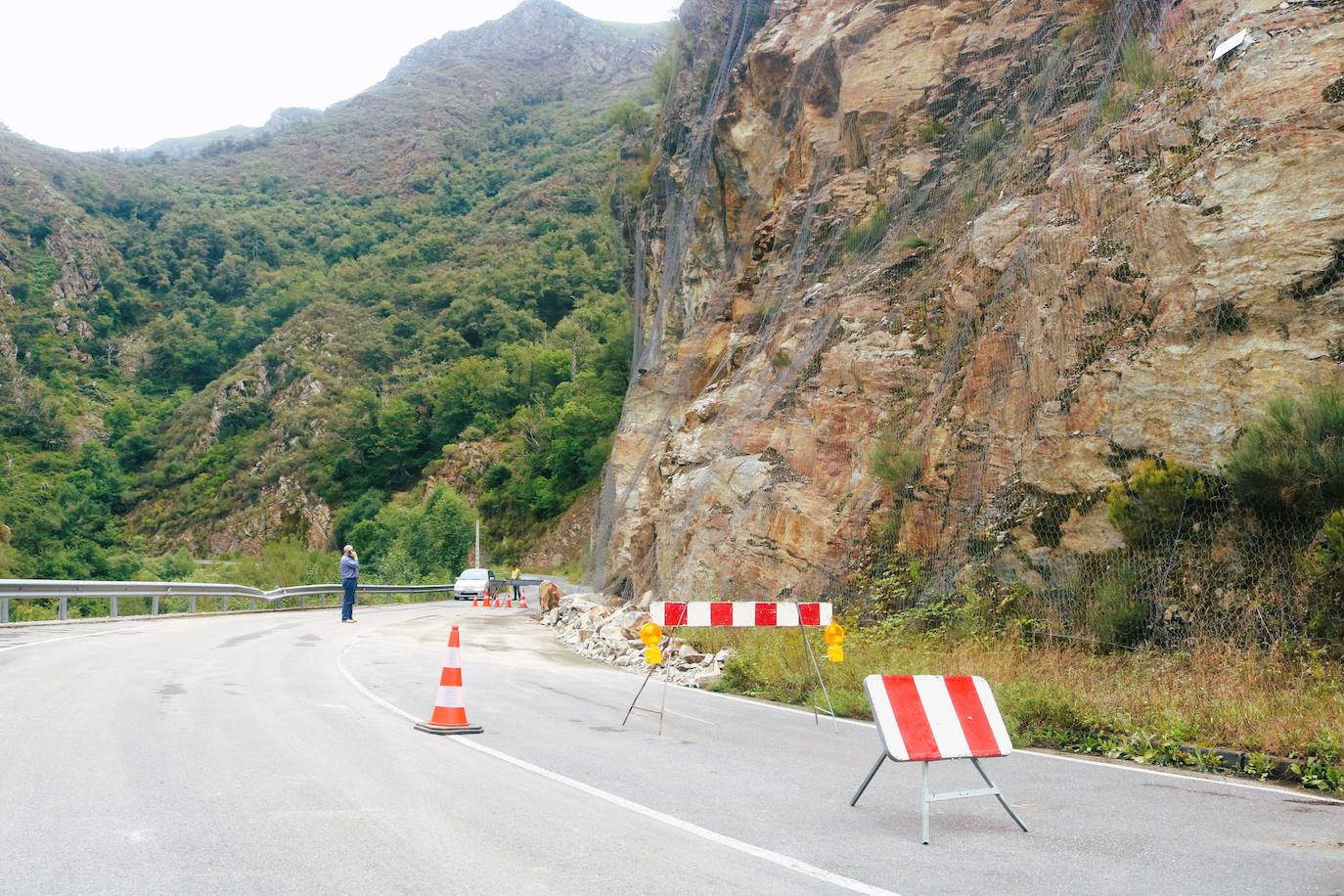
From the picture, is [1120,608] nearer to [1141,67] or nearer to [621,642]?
[621,642]

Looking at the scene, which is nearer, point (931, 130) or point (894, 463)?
point (894, 463)

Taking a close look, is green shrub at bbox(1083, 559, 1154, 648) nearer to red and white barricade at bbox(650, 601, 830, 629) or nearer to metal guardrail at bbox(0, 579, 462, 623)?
red and white barricade at bbox(650, 601, 830, 629)

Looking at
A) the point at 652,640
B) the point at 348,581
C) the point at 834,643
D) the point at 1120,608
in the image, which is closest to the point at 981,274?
the point at 1120,608

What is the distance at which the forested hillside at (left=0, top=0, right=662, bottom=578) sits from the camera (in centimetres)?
7475

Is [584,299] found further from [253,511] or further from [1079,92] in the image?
[1079,92]

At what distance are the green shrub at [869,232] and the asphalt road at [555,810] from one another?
14133 millimetres

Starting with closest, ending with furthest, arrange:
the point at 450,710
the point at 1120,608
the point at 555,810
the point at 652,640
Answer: the point at 555,810 < the point at 450,710 < the point at 652,640 < the point at 1120,608

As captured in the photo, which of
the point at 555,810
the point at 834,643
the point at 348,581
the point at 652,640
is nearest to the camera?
the point at 555,810

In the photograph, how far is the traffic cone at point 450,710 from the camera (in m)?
8.92

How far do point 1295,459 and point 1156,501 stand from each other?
1.81 m

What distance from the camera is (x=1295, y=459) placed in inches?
415

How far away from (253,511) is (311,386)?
1515 cm

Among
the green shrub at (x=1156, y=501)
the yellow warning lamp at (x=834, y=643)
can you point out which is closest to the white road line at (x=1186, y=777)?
the yellow warning lamp at (x=834, y=643)

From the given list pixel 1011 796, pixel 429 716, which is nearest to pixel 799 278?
pixel 429 716
